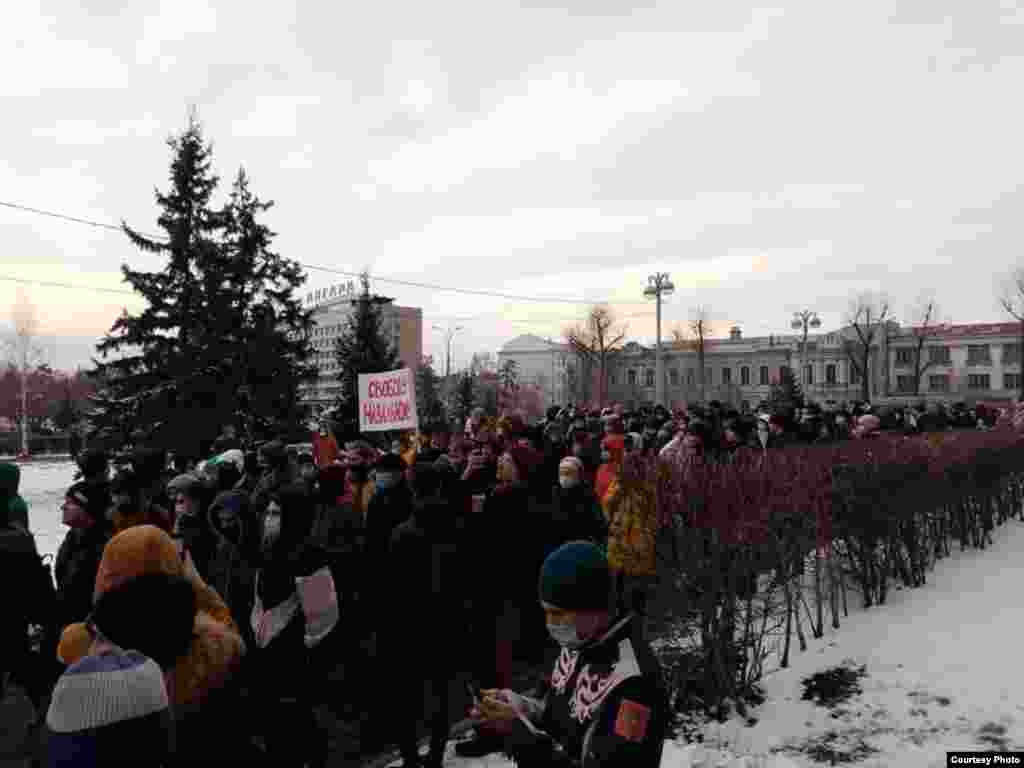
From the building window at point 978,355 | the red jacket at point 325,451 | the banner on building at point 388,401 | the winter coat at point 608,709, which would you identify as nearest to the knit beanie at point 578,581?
the winter coat at point 608,709

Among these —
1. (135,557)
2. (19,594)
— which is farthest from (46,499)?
(135,557)

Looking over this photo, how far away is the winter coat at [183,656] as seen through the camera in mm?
2279

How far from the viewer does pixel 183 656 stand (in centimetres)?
232

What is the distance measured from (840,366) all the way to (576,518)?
302 feet

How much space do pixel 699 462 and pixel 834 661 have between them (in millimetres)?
1861

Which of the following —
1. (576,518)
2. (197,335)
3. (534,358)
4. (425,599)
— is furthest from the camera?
(534,358)

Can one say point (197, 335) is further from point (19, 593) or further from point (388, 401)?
point (19, 593)

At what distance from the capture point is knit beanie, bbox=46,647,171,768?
5.38ft

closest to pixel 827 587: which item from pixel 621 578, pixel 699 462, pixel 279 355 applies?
pixel 699 462

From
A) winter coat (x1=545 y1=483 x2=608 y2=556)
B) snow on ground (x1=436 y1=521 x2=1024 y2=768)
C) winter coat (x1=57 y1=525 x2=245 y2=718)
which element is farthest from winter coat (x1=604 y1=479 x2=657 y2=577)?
winter coat (x1=57 y1=525 x2=245 y2=718)

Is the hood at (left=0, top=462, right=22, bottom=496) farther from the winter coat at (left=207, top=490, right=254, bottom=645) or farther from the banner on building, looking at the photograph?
the banner on building

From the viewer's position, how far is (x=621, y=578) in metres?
4.81

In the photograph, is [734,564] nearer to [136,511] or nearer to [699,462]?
[699,462]

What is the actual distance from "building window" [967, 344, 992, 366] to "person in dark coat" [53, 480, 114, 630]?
10367 centimetres
